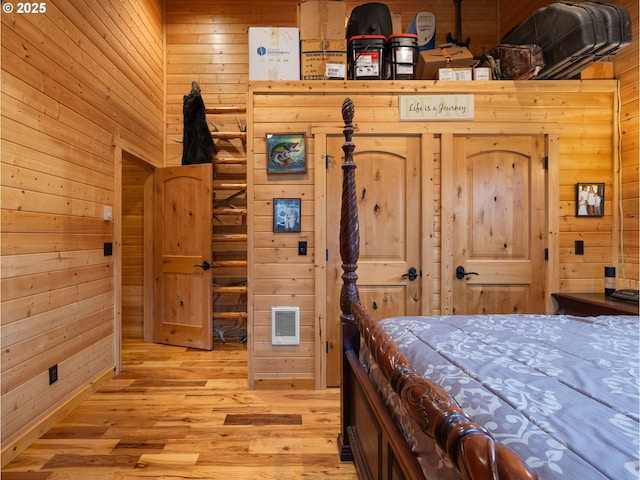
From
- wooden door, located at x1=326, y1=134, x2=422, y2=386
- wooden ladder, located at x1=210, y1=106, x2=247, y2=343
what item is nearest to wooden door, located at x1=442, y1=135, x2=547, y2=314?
wooden door, located at x1=326, y1=134, x2=422, y2=386

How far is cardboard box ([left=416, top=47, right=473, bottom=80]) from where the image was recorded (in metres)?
2.66

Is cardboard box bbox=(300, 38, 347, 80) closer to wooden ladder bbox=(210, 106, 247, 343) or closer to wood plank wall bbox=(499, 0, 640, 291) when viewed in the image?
wooden ladder bbox=(210, 106, 247, 343)

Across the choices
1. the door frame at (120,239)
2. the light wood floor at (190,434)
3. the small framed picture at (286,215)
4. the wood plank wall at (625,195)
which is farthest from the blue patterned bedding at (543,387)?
the door frame at (120,239)

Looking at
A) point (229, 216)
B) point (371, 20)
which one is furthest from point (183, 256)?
point (371, 20)

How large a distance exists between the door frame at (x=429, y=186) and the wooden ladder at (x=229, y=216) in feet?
4.71

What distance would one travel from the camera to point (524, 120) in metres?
2.69

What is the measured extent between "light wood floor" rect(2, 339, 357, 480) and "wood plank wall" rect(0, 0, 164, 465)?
23cm

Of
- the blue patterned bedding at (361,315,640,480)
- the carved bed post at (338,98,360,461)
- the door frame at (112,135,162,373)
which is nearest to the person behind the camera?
the blue patterned bedding at (361,315,640,480)

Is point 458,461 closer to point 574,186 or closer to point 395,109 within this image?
point 395,109

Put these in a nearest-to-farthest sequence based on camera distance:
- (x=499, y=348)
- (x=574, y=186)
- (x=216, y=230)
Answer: (x=499, y=348) → (x=574, y=186) → (x=216, y=230)

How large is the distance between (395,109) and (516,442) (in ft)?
8.34

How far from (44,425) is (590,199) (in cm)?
435

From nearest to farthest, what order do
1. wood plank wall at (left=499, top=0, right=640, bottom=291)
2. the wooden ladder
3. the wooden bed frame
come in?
1. the wooden bed frame
2. wood plank wall at (left=499, top=0, right=640, bottom=291)
3. the wooden ladder

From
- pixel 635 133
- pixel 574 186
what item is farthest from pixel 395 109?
pixel 635 133
